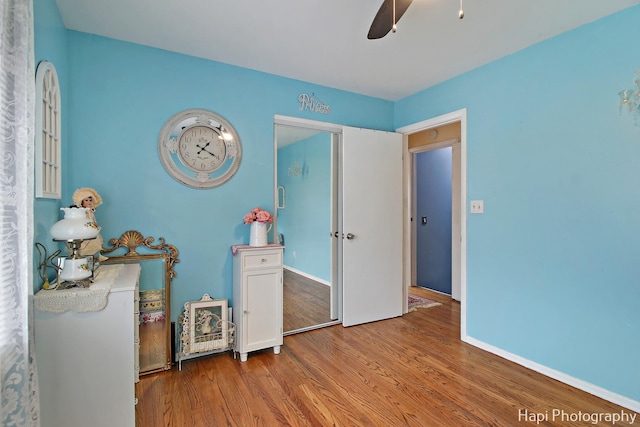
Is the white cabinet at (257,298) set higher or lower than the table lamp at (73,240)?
lower

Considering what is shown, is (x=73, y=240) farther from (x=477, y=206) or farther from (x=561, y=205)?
(x=561, y=205)

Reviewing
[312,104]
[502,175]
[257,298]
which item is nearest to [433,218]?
[502,175]

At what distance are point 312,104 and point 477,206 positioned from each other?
1.81 metres

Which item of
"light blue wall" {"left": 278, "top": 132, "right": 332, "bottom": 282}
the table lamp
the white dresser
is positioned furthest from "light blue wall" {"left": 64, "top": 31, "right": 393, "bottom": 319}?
"light blue wall" {"left": 278, "top": 132, "right": 332, "bottom": 282}

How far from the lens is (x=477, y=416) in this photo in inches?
73.4

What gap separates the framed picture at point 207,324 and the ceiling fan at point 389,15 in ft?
7.34

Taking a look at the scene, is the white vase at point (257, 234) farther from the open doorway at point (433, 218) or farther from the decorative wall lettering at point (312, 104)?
the open doorway at point (433, 218)

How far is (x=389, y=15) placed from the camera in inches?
62.1

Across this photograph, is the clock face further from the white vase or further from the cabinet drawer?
the cabinet drawer

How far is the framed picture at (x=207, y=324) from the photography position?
8.24 feet

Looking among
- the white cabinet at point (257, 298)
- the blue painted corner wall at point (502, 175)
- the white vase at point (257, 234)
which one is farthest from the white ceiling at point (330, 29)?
the white cabinet at point (257, 298)

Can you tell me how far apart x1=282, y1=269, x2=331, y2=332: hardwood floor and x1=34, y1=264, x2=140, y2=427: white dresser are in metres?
1.73

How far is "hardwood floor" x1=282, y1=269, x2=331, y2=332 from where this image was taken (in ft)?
11.0

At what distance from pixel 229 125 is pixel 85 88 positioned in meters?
1.01
